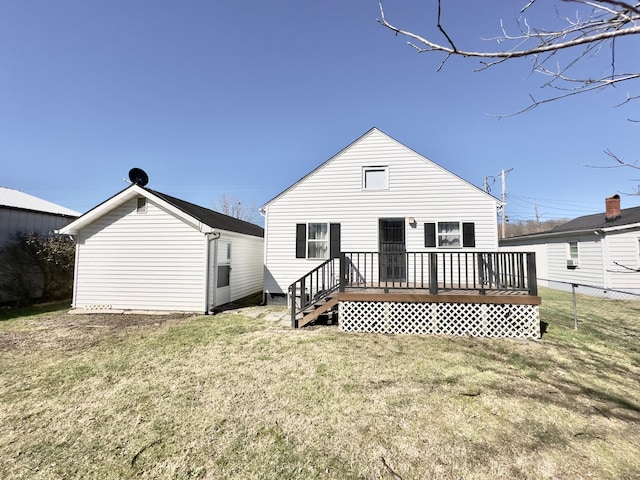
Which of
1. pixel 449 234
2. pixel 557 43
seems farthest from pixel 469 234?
pixel 557 43

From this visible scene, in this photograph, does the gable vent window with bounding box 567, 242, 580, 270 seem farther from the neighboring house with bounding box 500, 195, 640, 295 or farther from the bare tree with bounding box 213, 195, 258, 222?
the bare tree with bounding box 213, 195, 258, 222

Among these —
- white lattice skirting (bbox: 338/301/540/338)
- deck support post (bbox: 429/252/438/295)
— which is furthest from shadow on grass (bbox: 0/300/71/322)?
deck support post (bbox: 429/252/438/295)

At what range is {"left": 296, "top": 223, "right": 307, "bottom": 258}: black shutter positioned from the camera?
10.1 meters

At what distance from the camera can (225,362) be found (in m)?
4.73

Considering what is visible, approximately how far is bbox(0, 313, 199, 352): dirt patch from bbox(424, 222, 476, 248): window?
8541mm

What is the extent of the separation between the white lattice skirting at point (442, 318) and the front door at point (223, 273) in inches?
198

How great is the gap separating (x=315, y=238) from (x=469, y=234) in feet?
18.3

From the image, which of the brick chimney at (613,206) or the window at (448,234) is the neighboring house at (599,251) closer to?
the brick chimney at (613,206)

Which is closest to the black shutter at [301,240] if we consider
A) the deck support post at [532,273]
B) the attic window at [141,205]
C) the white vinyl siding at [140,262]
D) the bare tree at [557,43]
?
the white vinyl siding at [140,262]

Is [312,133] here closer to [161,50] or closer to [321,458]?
[161,50]

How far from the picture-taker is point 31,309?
920cm

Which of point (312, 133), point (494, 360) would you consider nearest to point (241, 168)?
point (312, 133)

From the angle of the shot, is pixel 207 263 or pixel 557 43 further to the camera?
pixel 207 263

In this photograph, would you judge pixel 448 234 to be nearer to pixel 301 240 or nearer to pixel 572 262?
pixel 301 240
